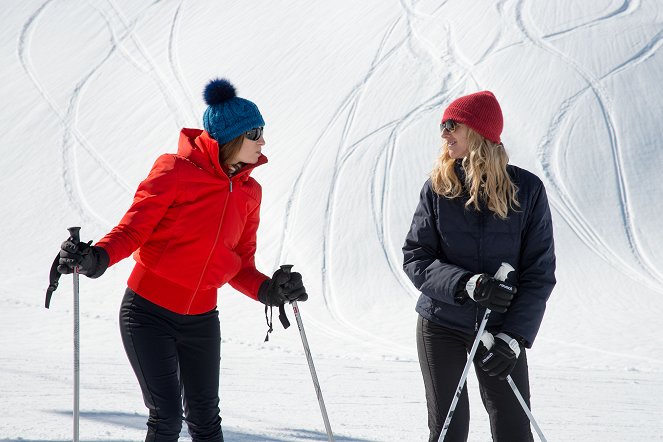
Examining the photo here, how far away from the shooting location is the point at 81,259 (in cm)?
300

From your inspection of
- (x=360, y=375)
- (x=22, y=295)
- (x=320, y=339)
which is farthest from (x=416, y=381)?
(x=22, y=295)

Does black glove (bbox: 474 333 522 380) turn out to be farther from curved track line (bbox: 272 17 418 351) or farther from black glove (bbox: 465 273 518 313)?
curved track line (bbox: 272 17 418 351)

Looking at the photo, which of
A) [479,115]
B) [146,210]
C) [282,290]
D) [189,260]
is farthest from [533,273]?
[146,210]

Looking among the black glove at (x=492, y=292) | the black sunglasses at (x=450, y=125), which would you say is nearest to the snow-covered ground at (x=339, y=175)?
the black glove at (x=492, y=292)

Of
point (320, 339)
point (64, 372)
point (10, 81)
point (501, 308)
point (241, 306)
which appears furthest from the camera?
point (10, 81)

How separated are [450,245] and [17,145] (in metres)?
14.2

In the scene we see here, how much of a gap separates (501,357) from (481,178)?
694 mm

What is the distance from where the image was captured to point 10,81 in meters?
18.2

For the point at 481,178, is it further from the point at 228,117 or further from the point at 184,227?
the point at 184,227

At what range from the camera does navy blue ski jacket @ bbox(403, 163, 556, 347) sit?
10.3 feet

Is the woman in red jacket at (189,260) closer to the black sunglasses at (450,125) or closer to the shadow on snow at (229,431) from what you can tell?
the black sunglasses at (450,125)

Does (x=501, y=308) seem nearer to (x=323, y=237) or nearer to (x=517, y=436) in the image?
(x=517, y=436)

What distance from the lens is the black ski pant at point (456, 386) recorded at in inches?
124

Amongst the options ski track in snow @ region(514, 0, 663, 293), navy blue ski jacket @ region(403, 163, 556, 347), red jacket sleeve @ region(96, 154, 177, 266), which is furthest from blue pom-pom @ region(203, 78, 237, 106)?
ski track in snow @ region(514, 0, 663, 293)
